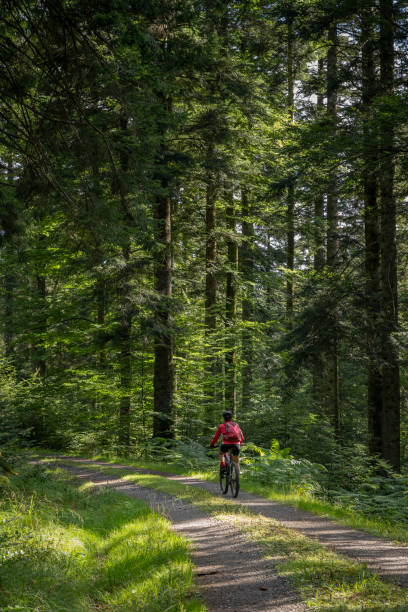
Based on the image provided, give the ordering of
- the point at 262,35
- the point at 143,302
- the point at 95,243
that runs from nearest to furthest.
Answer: the point at 95,243 < the point at 143,302 < the point at 262,35

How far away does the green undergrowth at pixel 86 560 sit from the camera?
159 inches

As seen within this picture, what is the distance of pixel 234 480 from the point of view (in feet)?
29.6

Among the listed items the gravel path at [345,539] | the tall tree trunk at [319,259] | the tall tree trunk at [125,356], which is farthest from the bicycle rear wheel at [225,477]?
the tall tree trunk at [125,356]

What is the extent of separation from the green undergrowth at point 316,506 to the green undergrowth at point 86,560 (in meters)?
2.89

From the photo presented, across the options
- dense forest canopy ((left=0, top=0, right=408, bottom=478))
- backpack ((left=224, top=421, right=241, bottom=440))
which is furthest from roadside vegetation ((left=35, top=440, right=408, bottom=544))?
backpack ((left=224, top=421, right=241, bottom=440))

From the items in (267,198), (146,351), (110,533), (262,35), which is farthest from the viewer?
(262,35)

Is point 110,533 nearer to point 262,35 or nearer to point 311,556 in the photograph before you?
point 311,556

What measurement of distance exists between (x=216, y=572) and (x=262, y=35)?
19.7 m

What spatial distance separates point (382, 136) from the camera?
8906mm

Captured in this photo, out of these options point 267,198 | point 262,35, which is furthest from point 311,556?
point 262,35

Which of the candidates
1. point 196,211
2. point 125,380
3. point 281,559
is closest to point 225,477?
point 281,559

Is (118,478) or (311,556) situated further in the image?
(118,478)

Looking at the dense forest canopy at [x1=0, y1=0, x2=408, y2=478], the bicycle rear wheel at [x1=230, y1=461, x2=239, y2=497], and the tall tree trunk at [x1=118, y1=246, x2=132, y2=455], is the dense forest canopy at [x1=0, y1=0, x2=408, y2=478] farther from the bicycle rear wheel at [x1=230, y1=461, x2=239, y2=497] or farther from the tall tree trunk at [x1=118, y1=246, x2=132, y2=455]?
the bicycle rear wheel at [x1=230, y1=461, x2=239, y2=497]

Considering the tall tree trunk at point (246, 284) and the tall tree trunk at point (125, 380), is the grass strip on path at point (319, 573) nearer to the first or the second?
the tall tree trunk at point (125, 380)
